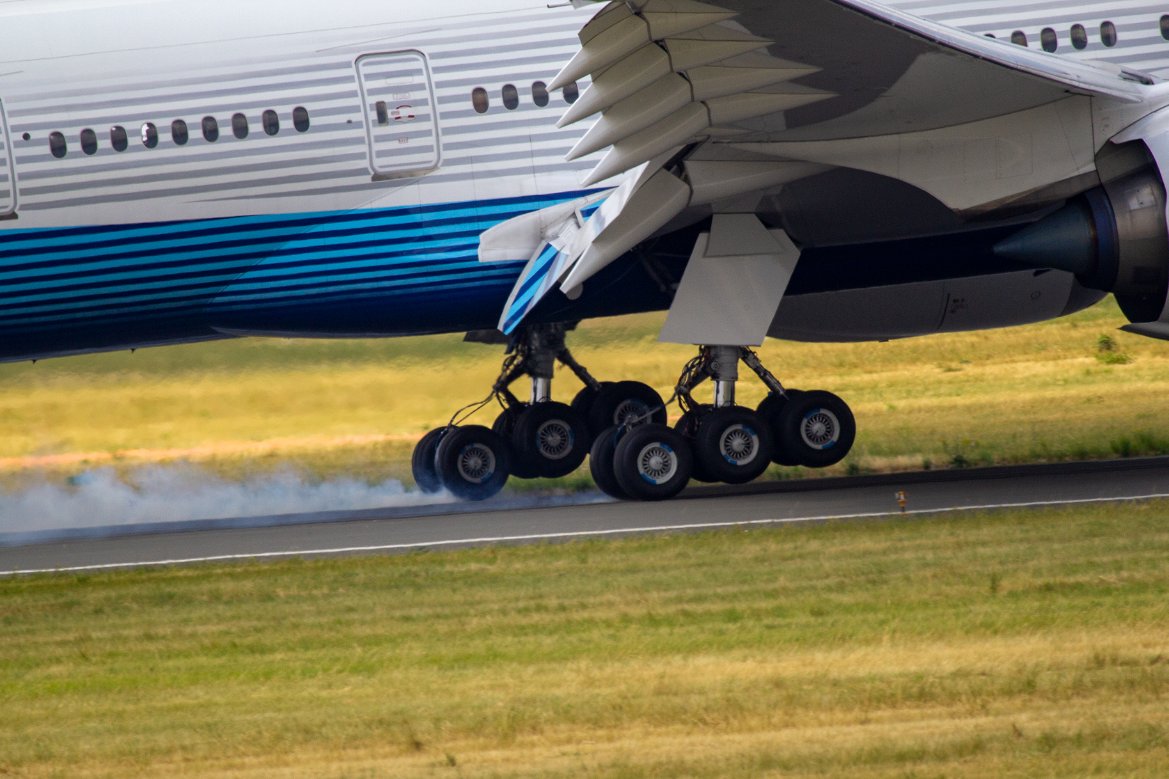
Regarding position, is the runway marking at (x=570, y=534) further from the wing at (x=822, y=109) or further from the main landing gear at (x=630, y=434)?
the wing at (x=822, y=109)

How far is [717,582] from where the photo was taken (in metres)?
13.6

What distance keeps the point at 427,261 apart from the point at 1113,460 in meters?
8.37

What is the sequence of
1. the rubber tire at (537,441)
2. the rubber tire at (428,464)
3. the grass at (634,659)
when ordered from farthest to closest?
the rubber tire at (428,464), the rubber tire at (537,441), the grass at (634,659)

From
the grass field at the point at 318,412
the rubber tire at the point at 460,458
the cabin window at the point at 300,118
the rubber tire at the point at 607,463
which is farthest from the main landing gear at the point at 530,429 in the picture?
the cabin window at the point at 300,118

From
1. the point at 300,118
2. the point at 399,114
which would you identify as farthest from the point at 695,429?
the point at 300,118

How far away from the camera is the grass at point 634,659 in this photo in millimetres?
8914

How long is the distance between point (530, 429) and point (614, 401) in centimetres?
122

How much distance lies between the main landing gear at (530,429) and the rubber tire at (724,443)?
2.15 metres

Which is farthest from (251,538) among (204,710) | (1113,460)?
(1113,460)

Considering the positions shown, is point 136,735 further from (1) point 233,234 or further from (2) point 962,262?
(2) point 962,262

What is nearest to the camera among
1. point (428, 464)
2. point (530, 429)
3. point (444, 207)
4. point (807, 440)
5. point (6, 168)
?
point (6, 168)

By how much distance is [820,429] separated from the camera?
1959 centimetres

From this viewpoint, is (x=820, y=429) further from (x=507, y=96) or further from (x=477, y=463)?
(x=507, y=96)

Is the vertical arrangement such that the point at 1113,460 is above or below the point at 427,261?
below
